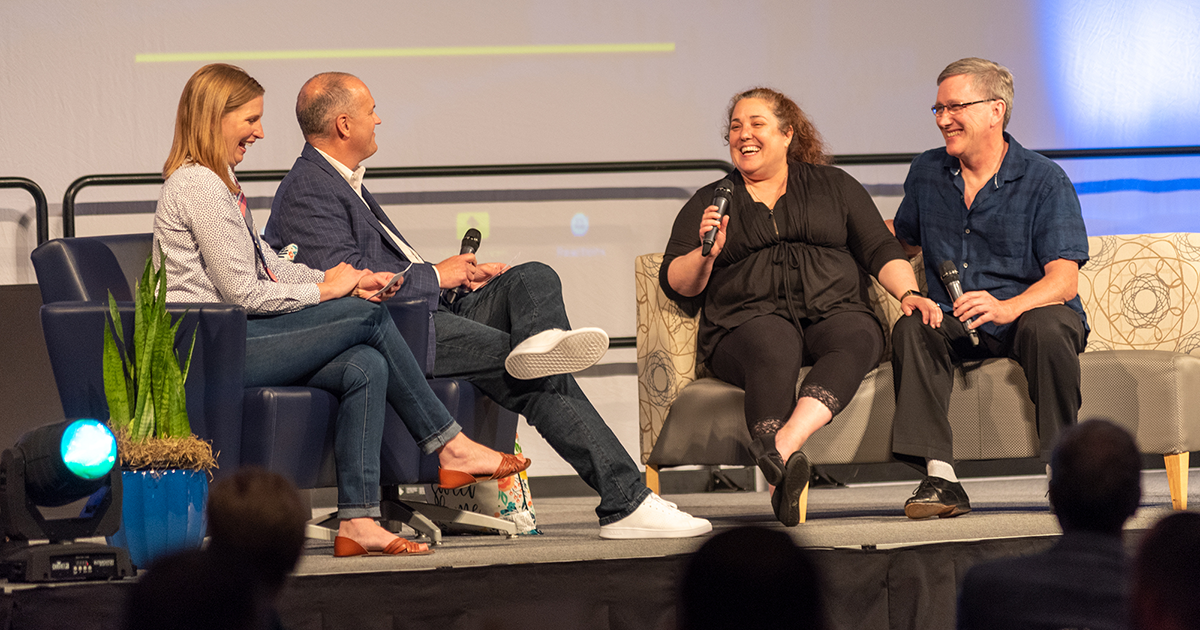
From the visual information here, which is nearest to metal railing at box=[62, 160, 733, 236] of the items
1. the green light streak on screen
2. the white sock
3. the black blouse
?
the green light streak on screen

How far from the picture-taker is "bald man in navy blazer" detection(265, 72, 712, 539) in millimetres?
2391

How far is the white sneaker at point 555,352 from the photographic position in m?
2.36

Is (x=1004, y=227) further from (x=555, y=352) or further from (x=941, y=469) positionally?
(x=555, y=352)

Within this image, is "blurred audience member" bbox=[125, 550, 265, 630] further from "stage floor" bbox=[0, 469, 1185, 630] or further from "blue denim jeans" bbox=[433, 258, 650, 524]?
"blue denim jeans" bbox=[433, 258, 650, 524]

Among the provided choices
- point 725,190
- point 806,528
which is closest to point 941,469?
point 806,528

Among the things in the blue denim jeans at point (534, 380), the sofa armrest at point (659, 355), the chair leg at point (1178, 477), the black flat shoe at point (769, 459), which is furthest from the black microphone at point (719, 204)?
the chair leg at point (1178, 477)

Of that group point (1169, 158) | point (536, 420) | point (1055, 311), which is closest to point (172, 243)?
point (536, 420)

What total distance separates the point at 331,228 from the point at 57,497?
3.20ft

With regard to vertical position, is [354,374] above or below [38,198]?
below

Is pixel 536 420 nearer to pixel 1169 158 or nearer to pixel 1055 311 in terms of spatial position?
pixel 1055 311

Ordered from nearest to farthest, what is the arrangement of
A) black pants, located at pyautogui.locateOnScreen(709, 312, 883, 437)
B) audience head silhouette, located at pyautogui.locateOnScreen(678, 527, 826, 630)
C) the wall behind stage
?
audience head silhouette, located at pyautogui.locateOnScreen(678, 527, 826, 630)
black pants, located at pyautogui.locateOnScreen(709, 312, 883, 437)
the wall behind stage

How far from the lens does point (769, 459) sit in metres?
2.38

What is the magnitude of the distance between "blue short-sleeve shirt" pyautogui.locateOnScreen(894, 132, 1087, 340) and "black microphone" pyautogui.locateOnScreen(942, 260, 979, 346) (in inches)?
2.7

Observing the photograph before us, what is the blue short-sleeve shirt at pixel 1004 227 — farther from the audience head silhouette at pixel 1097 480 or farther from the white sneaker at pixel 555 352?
the audience head silhouette at pixel 1097 480
